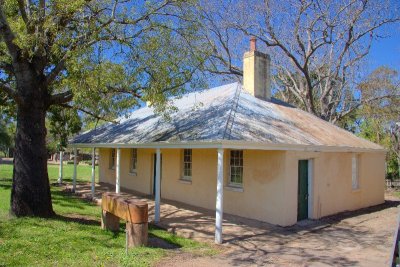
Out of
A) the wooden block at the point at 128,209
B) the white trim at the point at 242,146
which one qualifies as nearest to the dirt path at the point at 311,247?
the wooden block at the point at 128,209

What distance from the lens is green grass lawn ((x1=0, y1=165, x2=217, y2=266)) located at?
7.27 m

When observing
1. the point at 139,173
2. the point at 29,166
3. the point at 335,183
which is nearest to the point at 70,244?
the point at 29,166

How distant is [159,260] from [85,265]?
1.41 m

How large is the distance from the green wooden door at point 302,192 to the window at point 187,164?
444 cm

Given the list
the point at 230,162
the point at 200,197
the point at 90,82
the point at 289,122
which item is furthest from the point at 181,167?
the point at 90,82

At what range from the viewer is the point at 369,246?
29.9 feet

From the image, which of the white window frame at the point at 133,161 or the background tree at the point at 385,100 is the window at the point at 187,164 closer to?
the white window frame at the point at 133,161

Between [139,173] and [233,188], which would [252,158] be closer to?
[233,188]

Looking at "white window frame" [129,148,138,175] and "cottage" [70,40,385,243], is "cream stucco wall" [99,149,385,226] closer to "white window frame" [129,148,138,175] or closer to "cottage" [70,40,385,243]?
"cottage" [70,40,385,243]

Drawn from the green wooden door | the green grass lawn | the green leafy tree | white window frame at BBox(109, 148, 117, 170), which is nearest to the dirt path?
the green wooden door

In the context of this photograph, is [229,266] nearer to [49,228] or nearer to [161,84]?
[49,228]

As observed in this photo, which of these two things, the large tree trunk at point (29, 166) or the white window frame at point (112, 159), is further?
the white window frame at point (112, 159)

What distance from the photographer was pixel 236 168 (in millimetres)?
12531

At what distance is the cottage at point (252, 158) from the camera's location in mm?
10605
